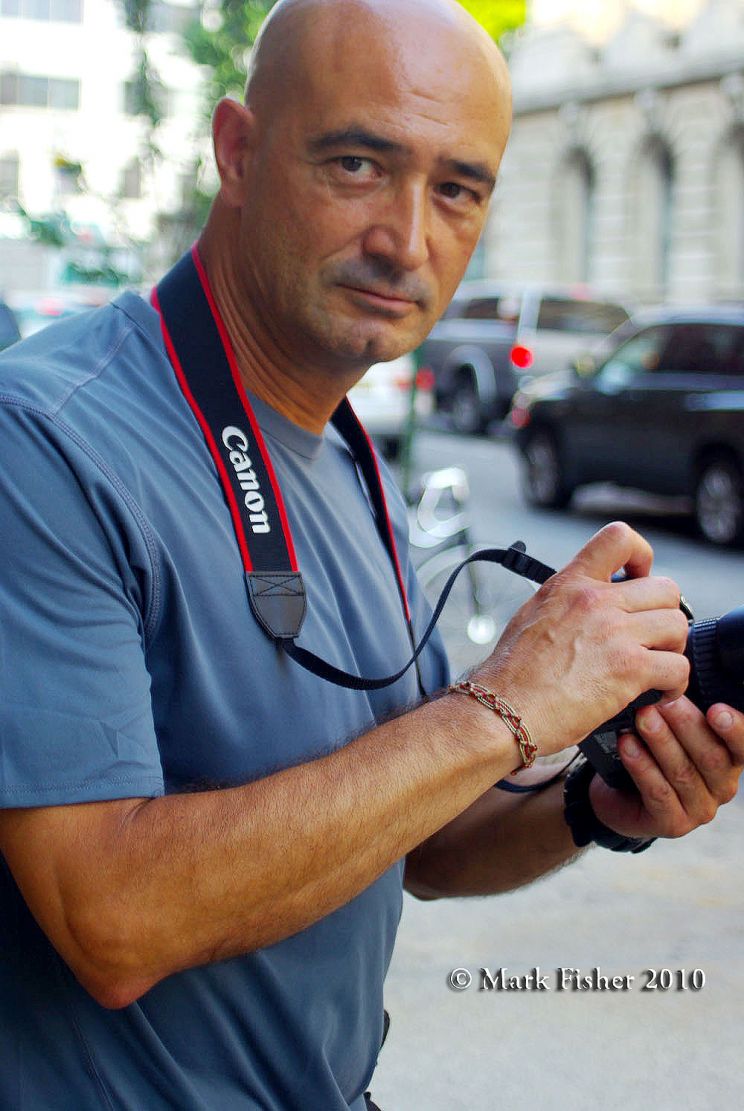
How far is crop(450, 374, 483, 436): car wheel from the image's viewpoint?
65.5ft

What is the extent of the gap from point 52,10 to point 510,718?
189 feet

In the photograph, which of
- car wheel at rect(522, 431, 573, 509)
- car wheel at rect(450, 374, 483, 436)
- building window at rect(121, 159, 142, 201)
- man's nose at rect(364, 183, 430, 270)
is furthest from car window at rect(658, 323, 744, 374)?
man's nose at rect(364, 183, 430, 270)

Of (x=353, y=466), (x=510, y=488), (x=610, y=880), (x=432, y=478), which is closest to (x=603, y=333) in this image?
(x=510, y=488)

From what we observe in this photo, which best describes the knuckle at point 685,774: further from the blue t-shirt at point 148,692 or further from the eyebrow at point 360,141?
the eyebrow at point 360,141

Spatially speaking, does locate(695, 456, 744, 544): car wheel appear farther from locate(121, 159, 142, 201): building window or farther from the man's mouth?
the man's mouth

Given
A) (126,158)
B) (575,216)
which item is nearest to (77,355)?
(126,158)

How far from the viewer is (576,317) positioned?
64.3ft

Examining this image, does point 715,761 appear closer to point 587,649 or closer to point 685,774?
point 685,774

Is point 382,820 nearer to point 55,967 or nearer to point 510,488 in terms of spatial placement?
point 55,967

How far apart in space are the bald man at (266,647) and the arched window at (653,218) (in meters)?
27.7

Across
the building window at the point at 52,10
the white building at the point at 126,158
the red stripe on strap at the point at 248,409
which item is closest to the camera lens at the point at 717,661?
the red stripe on strap at the point at 248,409

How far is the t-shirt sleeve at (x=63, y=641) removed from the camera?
1.22 meters

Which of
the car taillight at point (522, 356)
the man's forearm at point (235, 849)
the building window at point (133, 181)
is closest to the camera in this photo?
the man's forearm at point (235, 849)

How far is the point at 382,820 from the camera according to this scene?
1.30 metres
